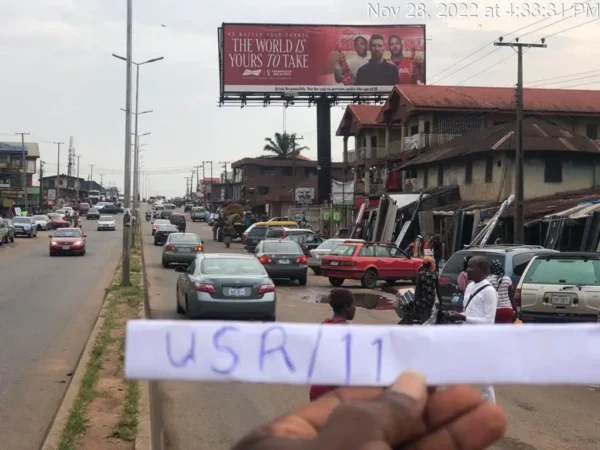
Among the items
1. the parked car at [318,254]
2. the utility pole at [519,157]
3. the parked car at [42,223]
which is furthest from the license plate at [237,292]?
the parked car at [42,223]

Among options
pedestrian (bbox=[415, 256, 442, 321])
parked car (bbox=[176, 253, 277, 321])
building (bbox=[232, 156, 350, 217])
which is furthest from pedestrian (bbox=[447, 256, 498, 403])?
building (bbox=[232, 156, 350, 217])

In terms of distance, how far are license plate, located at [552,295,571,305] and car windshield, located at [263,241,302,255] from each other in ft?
47.7

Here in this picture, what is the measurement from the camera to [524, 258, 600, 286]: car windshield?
11.5m

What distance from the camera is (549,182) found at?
111 feet

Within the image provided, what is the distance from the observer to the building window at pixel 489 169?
34.3 meters

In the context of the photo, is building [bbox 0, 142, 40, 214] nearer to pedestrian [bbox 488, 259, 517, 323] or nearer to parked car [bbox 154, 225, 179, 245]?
parked car [bbox 154, 225, 179, 245]

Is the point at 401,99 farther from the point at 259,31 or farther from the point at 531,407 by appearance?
the point at 531,407

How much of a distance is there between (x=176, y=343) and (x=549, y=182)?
33795mm

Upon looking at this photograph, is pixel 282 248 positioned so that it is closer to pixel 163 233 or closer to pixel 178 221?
pixel 163 233

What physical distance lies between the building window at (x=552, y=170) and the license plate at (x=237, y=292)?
22.2 metres

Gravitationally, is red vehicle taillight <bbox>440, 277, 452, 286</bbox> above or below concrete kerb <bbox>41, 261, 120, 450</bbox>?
above

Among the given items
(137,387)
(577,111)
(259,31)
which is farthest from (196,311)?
(259,31)

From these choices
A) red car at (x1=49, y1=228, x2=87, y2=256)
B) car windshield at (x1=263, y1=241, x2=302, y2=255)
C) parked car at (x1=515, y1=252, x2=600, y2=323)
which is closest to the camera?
parked car at (x1=515, y1=252, x2=600, y2=323)

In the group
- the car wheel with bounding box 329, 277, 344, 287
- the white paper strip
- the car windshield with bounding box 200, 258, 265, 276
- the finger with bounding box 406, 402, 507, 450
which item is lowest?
the car wheel with bounding box 329, 277, 344, 287
